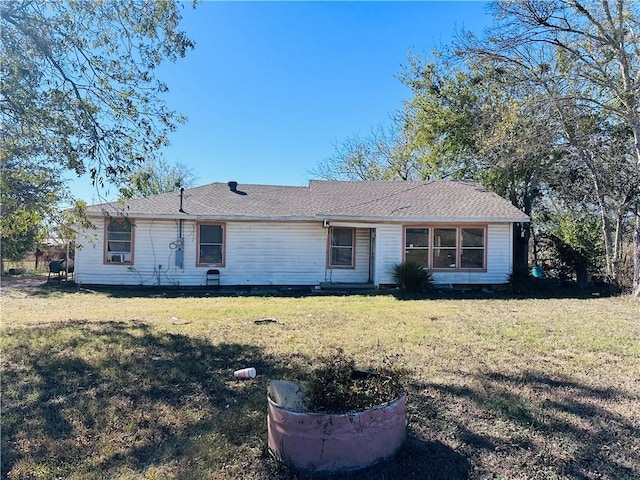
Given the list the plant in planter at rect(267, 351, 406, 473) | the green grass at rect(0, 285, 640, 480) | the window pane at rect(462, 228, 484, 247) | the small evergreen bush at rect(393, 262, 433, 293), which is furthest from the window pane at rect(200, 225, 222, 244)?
the plant in planter at rect(267, 351, 406, 473)

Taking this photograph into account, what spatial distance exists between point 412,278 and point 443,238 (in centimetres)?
201

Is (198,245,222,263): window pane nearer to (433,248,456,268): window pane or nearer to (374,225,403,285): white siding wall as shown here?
(374,225,403,285): white siding wall

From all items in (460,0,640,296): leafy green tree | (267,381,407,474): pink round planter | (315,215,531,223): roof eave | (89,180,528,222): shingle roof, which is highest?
(460,0,640,296): leafy green tree

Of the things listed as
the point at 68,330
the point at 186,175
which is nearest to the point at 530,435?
the point at 68,330

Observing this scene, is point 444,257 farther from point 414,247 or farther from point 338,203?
point 338,203

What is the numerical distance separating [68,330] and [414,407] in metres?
5.85

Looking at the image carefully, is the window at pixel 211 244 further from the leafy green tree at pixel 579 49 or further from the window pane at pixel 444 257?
the leafy green tree at pixel 579 49

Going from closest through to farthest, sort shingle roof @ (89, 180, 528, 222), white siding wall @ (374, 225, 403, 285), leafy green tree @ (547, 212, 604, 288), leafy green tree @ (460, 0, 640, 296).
Result: leafy green tree @ (460, 0, 640, 296) < shingle roof @ (89, 180, 528, 222) < white siding wall @ (374, 225, 403, 285) < leafy green tree @ (547, 212, 604, 288)

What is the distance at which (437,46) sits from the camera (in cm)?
1736

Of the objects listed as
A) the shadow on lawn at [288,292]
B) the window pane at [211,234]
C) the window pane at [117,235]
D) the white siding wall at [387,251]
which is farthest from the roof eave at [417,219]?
the window pane at [117,235]

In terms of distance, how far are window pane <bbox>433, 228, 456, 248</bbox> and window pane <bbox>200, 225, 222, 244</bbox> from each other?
7.01 m

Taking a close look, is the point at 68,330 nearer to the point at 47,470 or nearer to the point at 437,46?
the point at 47,470

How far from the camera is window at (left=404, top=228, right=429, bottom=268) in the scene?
1375 cm

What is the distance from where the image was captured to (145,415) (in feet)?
12.3
